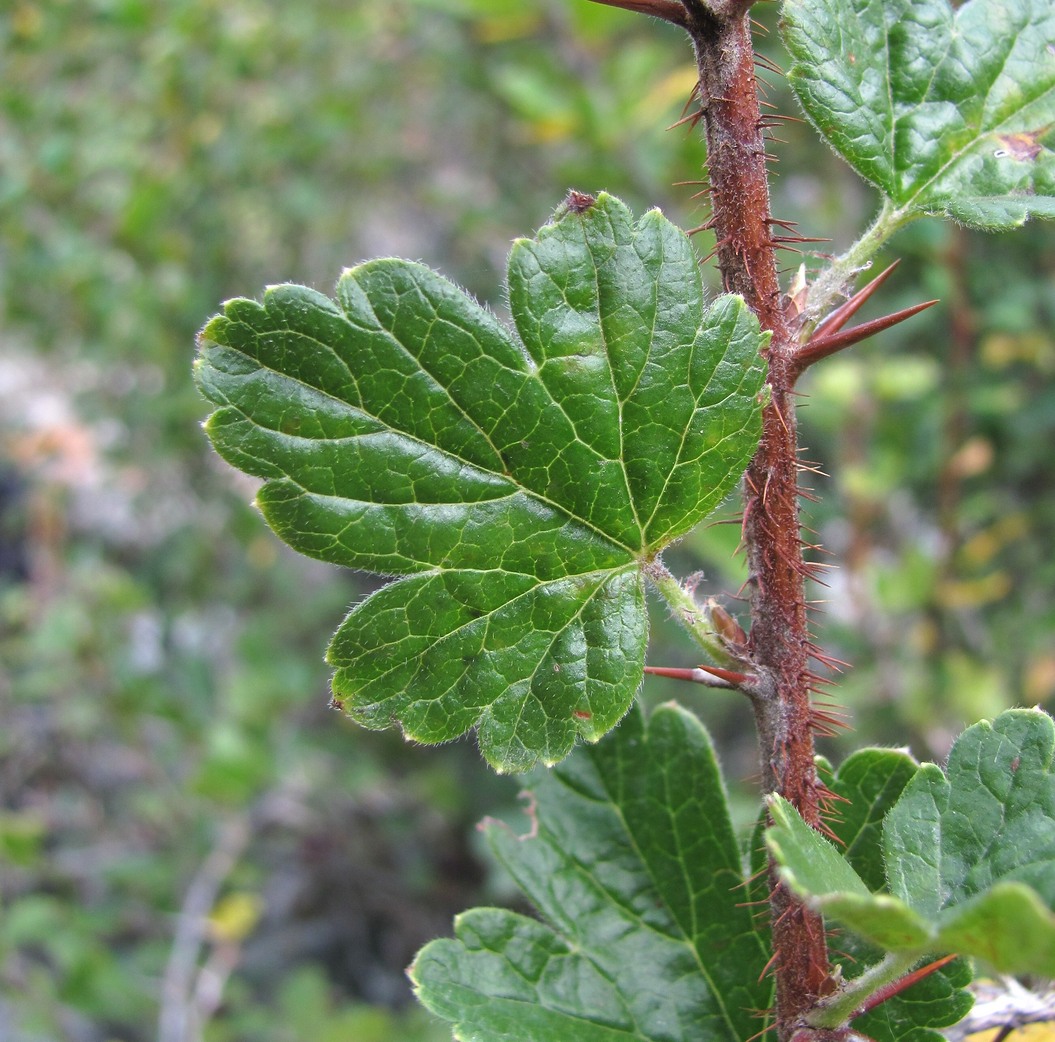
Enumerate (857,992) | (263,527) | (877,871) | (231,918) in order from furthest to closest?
(263,527) < (231,918) < (877,871) < (857,992)

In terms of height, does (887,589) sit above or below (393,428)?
below

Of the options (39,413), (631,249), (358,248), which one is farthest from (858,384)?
(39,413)

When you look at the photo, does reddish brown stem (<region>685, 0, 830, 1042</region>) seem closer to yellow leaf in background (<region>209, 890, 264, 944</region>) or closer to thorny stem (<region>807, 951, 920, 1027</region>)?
thorny stem (<region>807, 951, 920, 1027</region>)

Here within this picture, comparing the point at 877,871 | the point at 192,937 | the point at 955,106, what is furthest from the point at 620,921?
the point at 192,937

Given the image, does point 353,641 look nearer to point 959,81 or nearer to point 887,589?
point 959,81

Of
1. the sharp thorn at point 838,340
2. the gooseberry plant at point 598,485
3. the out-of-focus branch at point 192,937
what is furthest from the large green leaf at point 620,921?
the out-of-focus branch at point 192,937

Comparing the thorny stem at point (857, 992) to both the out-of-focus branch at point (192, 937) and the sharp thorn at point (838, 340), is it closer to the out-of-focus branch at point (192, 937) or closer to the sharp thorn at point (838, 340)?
the sharp thorn at point (838, 340)

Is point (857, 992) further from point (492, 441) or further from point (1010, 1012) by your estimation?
point (492, 441)
